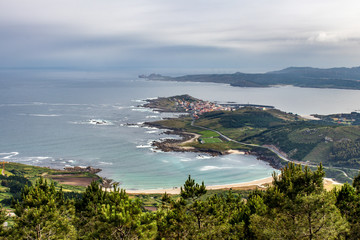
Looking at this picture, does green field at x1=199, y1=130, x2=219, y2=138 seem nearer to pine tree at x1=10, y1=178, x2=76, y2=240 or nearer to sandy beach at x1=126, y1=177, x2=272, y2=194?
sandy beach at x1=126, y1=177, x2=272, y2=194

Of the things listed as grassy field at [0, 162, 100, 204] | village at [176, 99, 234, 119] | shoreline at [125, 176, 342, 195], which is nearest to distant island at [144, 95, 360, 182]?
shoreline at [125, 176, 342, 195]

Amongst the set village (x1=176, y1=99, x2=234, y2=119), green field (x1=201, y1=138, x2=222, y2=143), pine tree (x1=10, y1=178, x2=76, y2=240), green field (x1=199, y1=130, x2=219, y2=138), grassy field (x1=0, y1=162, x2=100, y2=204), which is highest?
village (x1=176, y1=99, x2=234, y2=119)

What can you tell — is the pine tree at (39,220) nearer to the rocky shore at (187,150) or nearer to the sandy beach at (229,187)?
the sandy beach at (229,187)

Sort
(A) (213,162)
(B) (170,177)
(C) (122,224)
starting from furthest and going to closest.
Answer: (A) (213,162)
(B) (170,177)
(C) (122,224)

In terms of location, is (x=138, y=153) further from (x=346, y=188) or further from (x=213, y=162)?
(x=346, y=188)

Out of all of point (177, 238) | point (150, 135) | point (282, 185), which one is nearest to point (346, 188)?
point (282, 185)

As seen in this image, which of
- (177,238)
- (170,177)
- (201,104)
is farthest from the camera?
(201,104)

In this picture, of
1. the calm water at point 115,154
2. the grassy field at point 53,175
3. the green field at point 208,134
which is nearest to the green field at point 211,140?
the green field at point 208,134
